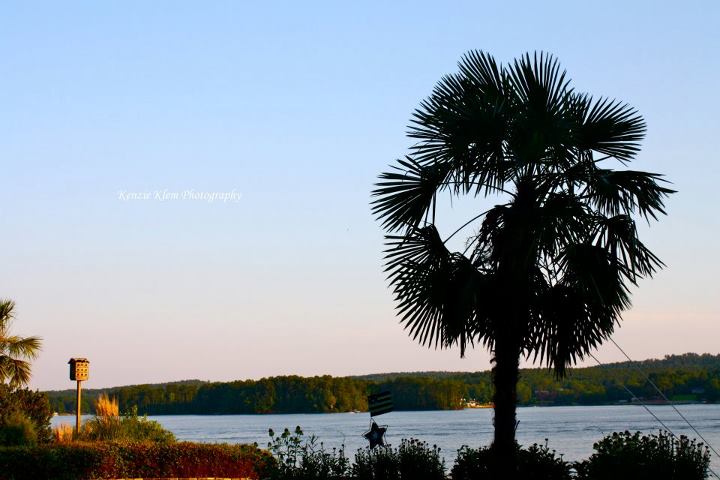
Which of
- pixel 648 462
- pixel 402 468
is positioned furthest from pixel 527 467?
pixel 402 468

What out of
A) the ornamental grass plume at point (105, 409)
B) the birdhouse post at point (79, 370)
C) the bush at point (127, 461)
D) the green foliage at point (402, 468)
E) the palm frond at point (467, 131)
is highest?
the palm frond at point (467, 131)

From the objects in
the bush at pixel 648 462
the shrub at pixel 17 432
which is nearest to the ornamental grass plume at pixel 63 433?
the shrub at pixel 17 432

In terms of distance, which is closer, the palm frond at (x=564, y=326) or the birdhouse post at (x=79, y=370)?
the palm frond at (x=564, y=326)

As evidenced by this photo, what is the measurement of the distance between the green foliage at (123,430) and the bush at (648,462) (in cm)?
1301

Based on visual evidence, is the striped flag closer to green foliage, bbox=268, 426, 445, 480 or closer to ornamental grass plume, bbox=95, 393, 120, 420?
green foliage, bbox=268, 426, 445, 480

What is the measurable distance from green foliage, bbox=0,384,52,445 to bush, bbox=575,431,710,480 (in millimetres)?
15835

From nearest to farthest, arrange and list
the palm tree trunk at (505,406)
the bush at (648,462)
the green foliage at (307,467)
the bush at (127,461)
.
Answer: the palm tree trunk at (505,406)
the bush at (648,462)
the green foliage at (307,467)
the bush at (127,461)

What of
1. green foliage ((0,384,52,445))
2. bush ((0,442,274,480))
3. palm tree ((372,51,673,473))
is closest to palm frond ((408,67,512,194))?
palm tree ((372,51,673,473))

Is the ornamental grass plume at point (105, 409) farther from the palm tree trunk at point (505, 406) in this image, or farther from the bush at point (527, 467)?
the palm tree trunk at point (505, 406)

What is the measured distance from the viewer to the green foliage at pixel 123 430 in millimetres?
26609

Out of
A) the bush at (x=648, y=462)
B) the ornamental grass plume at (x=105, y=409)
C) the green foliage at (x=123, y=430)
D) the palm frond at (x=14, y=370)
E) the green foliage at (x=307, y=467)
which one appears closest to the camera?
the bush at (x=648, y=462)

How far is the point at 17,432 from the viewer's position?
26438 mm

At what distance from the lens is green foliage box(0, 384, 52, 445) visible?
26531mm

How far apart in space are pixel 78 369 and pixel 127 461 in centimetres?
725
